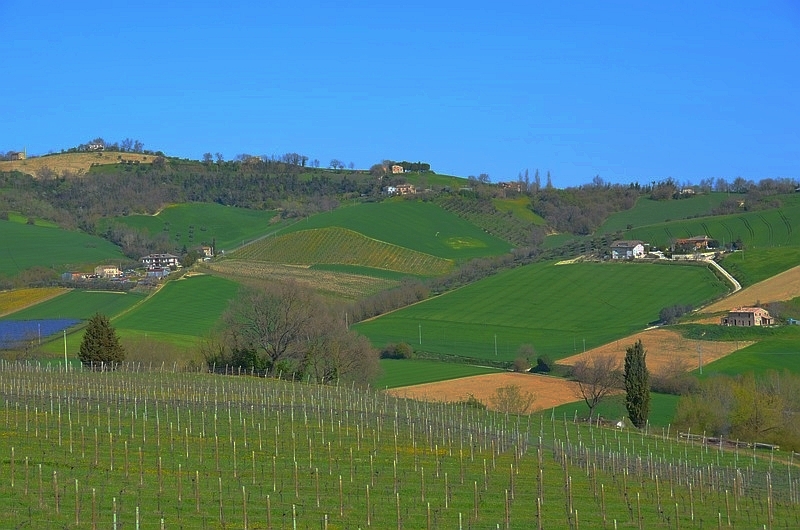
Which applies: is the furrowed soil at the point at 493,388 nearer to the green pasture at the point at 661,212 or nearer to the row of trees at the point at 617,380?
the row of trees at the point at 617,380

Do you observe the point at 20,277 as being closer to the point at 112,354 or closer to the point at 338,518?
the point at 112,354

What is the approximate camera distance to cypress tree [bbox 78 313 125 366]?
62938 mm

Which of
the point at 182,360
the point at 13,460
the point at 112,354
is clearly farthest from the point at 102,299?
the point at 13,460

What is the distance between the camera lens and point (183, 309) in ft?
346

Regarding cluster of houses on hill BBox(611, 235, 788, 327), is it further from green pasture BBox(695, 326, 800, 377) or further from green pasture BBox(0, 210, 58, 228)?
green pasture BBox(0, 210, 58, 228)

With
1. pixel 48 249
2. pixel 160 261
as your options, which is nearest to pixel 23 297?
pixel 48 249

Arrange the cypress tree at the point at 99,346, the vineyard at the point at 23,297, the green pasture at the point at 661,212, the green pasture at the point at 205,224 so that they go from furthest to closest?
the green pasture at the point at 205,224
the green pasture at the point at 661,212
the vineyard at the point at 23,297
the cypress tree at the point at 99,346

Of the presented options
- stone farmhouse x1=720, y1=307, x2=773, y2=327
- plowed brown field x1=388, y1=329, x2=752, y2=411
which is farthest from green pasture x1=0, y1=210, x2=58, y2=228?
stone farmhouse x1=720, y1=307, x2=773, y2=327

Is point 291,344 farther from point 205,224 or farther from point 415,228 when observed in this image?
point 205,224

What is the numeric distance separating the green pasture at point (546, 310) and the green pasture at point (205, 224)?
50.2m

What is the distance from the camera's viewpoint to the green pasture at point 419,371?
78.6 metres

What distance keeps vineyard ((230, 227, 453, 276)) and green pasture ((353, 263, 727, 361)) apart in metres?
15.3

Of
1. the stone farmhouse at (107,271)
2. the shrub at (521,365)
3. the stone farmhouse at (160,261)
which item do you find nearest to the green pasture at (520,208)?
the stone farmhouse at (160,261)

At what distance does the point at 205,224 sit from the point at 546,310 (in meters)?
78.1
